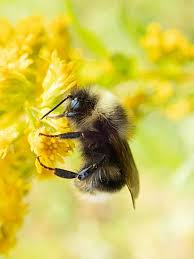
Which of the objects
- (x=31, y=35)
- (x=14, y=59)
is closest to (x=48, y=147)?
(x=14, y=59)

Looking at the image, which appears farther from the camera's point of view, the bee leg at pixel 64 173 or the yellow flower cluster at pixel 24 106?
the bee leg at pixel 64 173

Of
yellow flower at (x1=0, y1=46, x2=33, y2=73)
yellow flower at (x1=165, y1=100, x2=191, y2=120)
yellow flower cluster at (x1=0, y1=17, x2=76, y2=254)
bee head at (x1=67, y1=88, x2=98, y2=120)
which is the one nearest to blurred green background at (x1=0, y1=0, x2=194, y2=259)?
yellow flower at (x1=165, y1=100, x2=191, y2=120)

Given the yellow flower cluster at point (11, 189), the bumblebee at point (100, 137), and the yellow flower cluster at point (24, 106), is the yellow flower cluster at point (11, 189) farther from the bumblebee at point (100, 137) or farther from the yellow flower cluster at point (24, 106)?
the bumblebee at point (100, 137)

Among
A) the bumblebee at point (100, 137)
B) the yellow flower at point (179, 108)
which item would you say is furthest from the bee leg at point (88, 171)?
the yellow flower at point (179, 108)

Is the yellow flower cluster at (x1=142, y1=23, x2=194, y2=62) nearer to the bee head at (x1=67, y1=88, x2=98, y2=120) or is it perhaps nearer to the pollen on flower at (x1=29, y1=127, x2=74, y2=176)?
the bee head at (x1=67, y1=88, x2=98, y2=120)

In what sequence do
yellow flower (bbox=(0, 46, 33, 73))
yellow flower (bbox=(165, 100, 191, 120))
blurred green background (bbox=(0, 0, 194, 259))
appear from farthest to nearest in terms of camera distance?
blurred green background (bbox=(0, 0, 194, 259)) → yellow flower (bbox=(165, 100, 191, 120)) → yellow flower (bbox=(0, 46, 33, 73))
